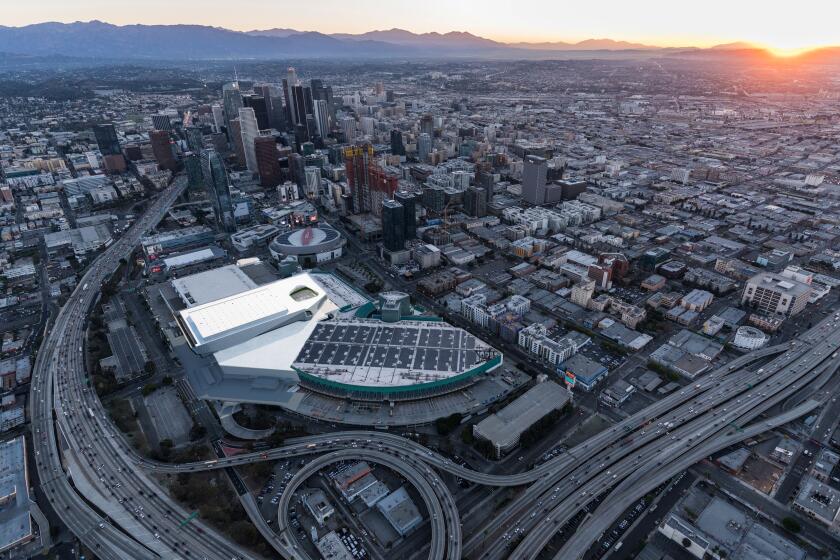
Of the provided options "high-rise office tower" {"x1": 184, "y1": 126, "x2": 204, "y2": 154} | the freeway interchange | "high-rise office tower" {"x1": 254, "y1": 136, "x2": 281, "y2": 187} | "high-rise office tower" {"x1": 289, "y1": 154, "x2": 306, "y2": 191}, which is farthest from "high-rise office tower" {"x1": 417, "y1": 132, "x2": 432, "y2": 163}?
the freeway interchange

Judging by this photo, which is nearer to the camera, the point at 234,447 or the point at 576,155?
the point at 234,447

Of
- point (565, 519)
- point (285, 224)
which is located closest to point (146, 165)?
point (285, 224)

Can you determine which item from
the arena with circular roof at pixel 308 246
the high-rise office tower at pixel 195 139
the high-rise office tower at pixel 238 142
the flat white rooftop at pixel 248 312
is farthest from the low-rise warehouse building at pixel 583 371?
the high-rise office tower at pixel 195 139

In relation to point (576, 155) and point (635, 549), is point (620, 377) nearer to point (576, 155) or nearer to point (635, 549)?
point (635, 549)

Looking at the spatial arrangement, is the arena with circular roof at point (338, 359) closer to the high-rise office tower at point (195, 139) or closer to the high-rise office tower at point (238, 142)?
the high-rise office tower at point (238, 142)

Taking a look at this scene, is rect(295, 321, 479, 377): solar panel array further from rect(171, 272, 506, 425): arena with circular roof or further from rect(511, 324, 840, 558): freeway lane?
rect(511, 324, 840, 558): freeway lane

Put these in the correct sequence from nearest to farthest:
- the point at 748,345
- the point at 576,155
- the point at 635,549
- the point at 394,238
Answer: the point at 635,549
the point at 748,345
the point at 394,238
the point at 576,155
